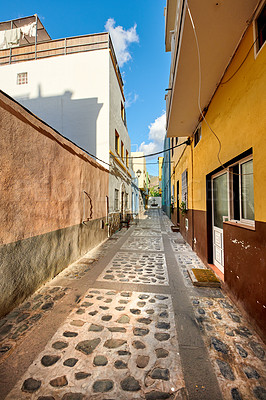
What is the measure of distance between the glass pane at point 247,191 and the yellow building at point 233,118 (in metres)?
0.02

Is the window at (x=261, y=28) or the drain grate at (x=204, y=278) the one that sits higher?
the window at (x=261, y=28)

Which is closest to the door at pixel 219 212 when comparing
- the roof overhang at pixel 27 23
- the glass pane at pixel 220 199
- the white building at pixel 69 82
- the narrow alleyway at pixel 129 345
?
the glass pane at pixel 220 199

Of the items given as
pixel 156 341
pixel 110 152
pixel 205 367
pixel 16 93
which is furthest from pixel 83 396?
pixel 16 93

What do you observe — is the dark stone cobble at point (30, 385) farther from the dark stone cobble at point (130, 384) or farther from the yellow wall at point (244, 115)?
the yellow wall at point (244, 115)

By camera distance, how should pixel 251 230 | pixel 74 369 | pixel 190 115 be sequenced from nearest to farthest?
pixel 74 369 < pixel 251 230 < pixel 190 115

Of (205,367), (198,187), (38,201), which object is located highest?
(198,187)

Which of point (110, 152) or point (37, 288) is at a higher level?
point (110, 152)

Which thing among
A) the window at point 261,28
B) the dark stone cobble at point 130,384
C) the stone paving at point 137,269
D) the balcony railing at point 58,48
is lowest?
the stone paving at point 137,269

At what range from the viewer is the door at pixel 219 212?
3.77 m

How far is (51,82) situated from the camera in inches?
365

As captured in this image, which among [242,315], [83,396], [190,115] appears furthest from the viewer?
[190,115]

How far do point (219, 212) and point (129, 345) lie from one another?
10.7ft

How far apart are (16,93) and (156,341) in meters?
12.7

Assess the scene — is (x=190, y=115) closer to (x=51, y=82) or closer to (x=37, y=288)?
(x=37, y=288)
